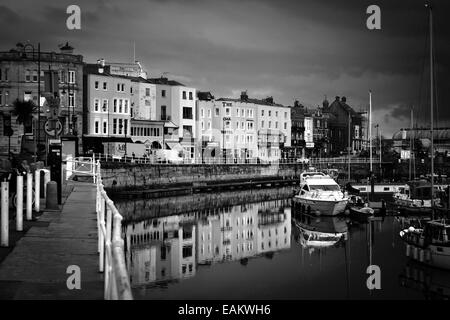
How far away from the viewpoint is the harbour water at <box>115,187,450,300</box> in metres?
23.2

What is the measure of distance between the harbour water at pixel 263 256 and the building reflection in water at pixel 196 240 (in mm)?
48

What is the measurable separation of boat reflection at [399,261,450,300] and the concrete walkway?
1380cm

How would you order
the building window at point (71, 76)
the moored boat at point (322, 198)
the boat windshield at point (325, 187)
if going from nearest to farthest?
the moored boat at point (322, 198), the boat windshield at point (325, 187), the building window at point (71, 76)

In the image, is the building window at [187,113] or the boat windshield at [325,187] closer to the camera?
the boat windshield at [325,187]

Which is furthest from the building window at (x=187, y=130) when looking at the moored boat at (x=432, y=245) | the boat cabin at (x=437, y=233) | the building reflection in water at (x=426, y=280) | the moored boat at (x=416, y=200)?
the boat cabin at (x=437, y=233)

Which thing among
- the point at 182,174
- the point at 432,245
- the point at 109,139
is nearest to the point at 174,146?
the point at 109,139

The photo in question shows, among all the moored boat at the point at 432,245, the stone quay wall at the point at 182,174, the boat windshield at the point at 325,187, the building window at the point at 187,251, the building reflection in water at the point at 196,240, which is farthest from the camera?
the stone quay wall at the point at 182,174

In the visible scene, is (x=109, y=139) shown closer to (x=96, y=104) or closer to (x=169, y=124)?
(x=96, y=104)

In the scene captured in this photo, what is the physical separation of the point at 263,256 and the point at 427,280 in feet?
30.4

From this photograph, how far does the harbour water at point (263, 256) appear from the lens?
76.1 ft

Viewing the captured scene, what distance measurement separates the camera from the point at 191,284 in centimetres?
2355

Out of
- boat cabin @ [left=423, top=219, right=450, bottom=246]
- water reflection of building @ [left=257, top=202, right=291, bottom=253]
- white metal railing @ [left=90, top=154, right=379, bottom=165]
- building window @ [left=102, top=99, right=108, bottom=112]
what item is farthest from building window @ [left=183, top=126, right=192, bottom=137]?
boat cabin @ [left=423, top=219, right=450, bottom=246]

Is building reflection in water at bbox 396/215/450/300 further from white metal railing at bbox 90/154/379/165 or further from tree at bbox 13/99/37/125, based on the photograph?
tree at bbox 13/99/37/125

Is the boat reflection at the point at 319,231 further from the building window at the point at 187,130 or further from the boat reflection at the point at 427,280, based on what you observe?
the building window at the point at 187,130
